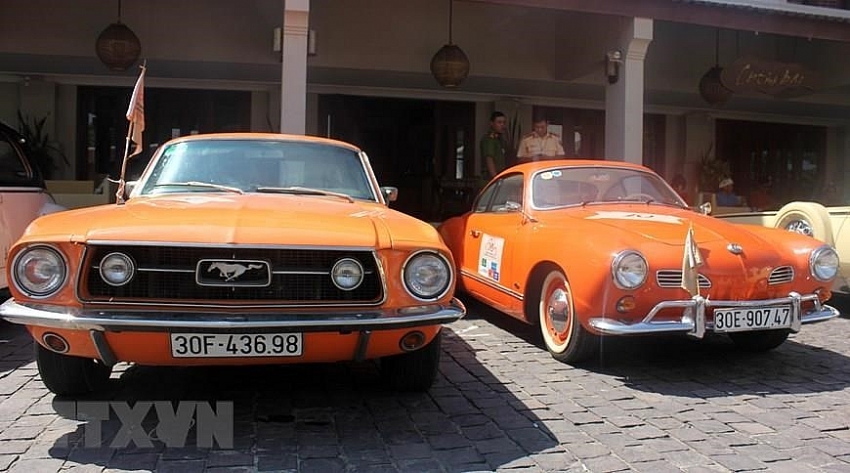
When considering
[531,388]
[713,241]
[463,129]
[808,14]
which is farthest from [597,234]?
[463,129]

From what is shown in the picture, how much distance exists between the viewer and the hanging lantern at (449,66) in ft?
29.8

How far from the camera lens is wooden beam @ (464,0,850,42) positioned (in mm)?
7445

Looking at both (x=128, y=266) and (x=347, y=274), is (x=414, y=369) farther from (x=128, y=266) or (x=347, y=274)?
(x=128, y=266)

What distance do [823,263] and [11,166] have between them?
616 cm

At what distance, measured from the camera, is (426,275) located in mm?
3033

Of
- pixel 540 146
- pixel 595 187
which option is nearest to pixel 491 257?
pixel 595 187

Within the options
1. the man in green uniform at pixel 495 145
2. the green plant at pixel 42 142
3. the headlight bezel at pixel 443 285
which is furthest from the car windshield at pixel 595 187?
the green plant at pixel 42 142

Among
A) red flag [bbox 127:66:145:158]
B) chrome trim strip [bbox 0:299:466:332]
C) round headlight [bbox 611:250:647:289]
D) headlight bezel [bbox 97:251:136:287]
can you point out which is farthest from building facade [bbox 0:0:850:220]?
chrome trim strip [bbox 0:299:466:332]

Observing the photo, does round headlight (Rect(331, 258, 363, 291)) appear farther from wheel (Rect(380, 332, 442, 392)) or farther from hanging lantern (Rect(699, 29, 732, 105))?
hanging lantern (Rect(699, 29, 732, 105))

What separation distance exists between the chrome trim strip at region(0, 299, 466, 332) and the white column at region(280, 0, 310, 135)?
424 centimetres

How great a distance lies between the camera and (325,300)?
2.95 meters

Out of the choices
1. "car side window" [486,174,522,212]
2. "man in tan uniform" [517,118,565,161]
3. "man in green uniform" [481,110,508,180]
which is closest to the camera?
"car side window" [486,174,522,212]

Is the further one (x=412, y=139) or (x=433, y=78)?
(x=412, y=139)

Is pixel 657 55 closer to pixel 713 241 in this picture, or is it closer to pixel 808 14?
pixel 808 14
